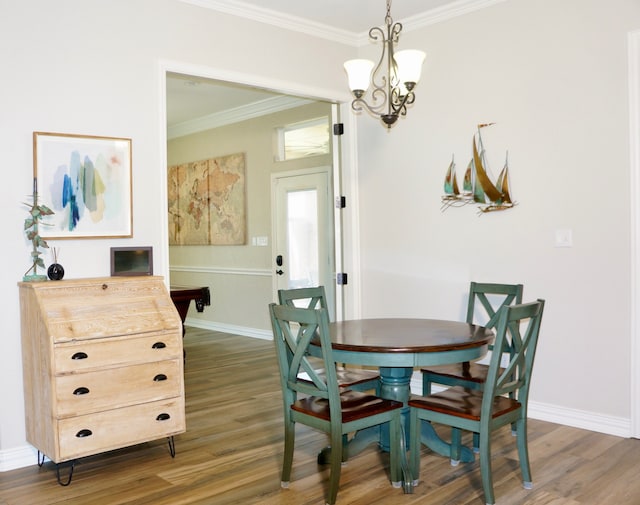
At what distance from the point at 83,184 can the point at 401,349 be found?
2118 millimetres

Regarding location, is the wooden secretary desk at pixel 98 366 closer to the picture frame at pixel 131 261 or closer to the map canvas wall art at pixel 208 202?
the picture frame at pixel 131 261

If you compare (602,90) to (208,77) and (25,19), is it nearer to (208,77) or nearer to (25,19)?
(208,77)

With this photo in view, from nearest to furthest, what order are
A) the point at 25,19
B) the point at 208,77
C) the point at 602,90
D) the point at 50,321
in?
the point at 50,321 < the point at 25,19 < the point at 602,90 < the point at 208,77

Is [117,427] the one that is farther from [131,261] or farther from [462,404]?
[462,404]

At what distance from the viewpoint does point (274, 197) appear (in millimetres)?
7246

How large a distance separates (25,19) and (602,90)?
11.2ft

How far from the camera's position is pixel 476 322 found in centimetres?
442

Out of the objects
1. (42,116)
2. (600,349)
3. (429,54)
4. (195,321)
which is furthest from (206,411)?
(195,321)

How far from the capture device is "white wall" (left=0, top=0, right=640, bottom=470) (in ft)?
11.3

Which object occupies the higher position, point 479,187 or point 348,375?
point 479,187

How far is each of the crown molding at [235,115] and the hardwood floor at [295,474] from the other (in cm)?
389

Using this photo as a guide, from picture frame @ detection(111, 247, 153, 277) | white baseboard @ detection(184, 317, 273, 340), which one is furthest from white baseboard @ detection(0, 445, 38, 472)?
white baseboard @ detection(184, 317, 273, 340)

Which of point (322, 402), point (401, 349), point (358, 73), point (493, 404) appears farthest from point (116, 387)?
point (358, 73)

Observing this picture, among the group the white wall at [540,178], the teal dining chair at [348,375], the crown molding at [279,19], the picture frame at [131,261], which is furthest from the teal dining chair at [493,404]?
the crown molding at [279,19]
